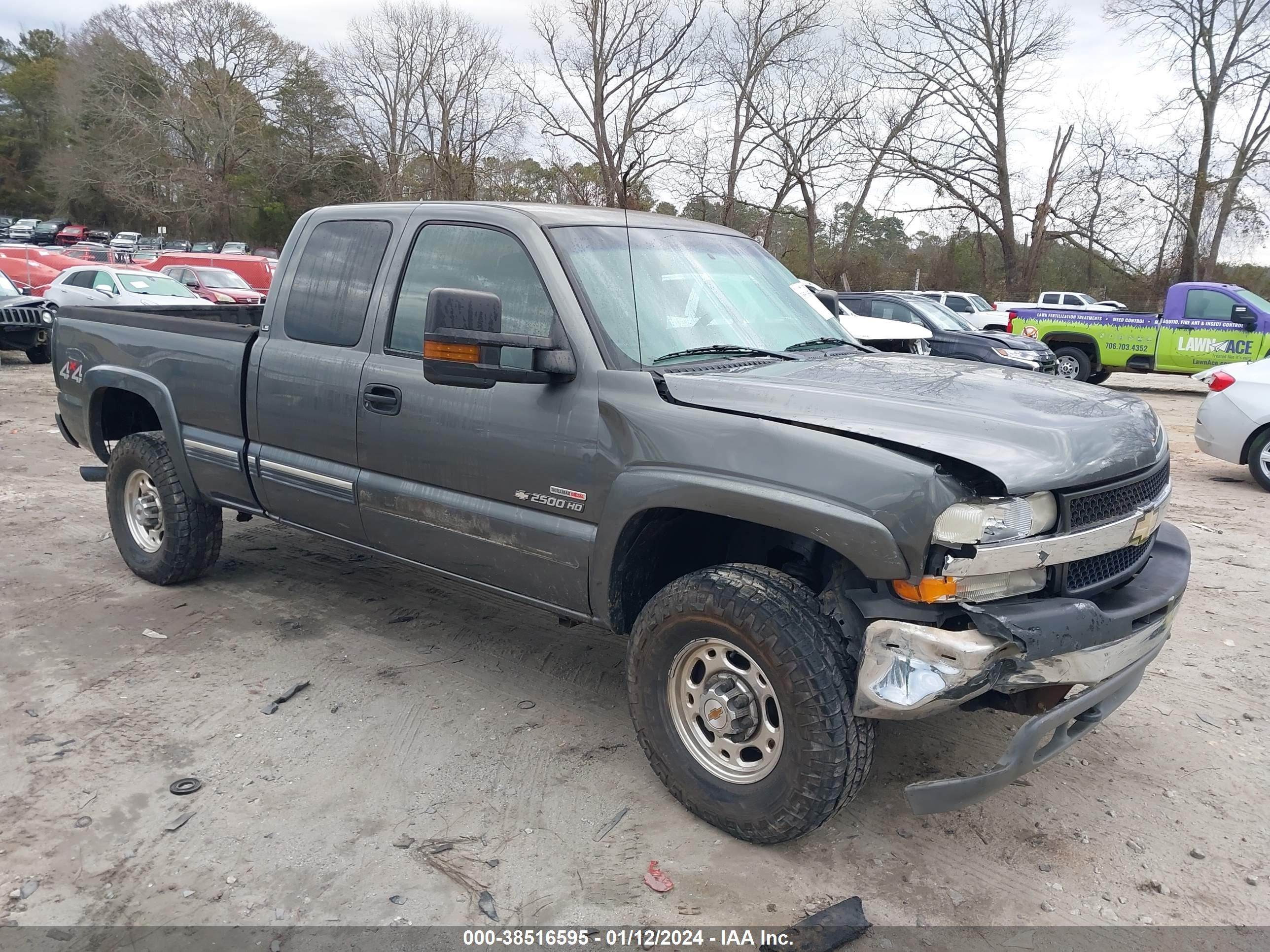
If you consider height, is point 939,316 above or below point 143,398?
above

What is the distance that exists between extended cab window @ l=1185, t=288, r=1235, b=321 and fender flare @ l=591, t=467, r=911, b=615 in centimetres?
1623

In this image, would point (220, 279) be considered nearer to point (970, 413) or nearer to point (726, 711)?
point (726, 711)

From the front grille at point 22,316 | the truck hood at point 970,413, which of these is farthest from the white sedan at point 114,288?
the truck hood at point 970,413

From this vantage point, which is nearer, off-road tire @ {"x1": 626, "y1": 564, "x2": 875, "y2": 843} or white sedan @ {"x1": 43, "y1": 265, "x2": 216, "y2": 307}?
off-road tire @ {"x1": 626, "y1": 564, "x2": 875, "y2": 843}

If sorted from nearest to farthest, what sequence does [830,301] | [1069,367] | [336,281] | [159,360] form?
[336,281] < [159,360] < [830,301] < [1069,367]

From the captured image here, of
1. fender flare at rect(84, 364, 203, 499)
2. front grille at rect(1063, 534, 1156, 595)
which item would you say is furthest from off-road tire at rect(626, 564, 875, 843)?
fender flare at rect(84, 364, 203, 499)

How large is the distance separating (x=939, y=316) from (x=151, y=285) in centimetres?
1441

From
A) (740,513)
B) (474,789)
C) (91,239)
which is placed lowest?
(474,789)

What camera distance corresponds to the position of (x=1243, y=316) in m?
15.7

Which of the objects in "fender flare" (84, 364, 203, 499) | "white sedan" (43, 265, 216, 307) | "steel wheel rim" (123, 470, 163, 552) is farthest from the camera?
"white sedan" (43, 265, 216, 307)

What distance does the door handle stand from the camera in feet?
12.6

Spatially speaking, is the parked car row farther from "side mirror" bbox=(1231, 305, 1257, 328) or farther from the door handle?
the door handle

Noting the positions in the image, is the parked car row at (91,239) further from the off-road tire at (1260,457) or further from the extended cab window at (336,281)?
the extended cab window at (336,281)

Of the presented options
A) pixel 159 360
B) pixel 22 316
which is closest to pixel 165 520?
pixel 159 360
